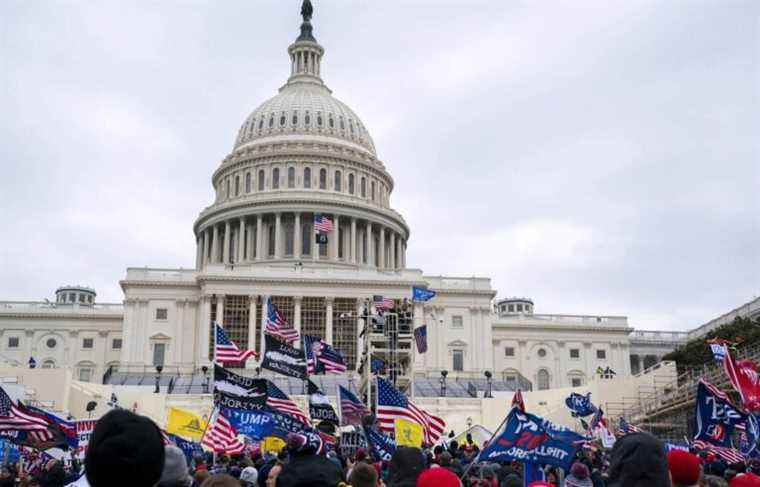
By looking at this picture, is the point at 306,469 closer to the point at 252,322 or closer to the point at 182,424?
the point at 182,424

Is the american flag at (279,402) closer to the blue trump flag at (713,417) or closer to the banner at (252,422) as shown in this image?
the banner at (252,422)

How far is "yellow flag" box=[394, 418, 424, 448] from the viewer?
869 inches

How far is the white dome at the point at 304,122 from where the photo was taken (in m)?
117

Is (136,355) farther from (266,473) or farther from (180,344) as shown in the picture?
(266,473)

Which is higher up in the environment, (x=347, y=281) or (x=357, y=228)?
(x=357, y=228)

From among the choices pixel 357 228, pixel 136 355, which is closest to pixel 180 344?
pixel 136 355

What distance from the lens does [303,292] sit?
9106cm

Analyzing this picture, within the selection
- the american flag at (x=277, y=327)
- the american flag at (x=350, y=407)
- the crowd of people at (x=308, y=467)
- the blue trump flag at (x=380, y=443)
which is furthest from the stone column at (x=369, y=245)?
the crowd of people at (x=308, y=467)

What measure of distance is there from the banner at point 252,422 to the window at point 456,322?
72.9 meters

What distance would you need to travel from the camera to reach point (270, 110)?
120 m

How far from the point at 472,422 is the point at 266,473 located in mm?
48316

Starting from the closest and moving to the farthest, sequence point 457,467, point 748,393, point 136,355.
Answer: point 457,467, point 748,393, point 136,355

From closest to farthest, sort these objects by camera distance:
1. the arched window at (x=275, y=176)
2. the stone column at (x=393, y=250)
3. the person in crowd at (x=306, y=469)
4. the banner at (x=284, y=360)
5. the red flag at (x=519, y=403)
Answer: the person in crowd at (x=306, y=469)
the red flag at (x=519, y=403)
the banner at (x=284, y=360)
the arched window at (x=275, y=176)
the stone column at (x=393, y=250)

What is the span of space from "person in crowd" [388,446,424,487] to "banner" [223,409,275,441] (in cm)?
1482
